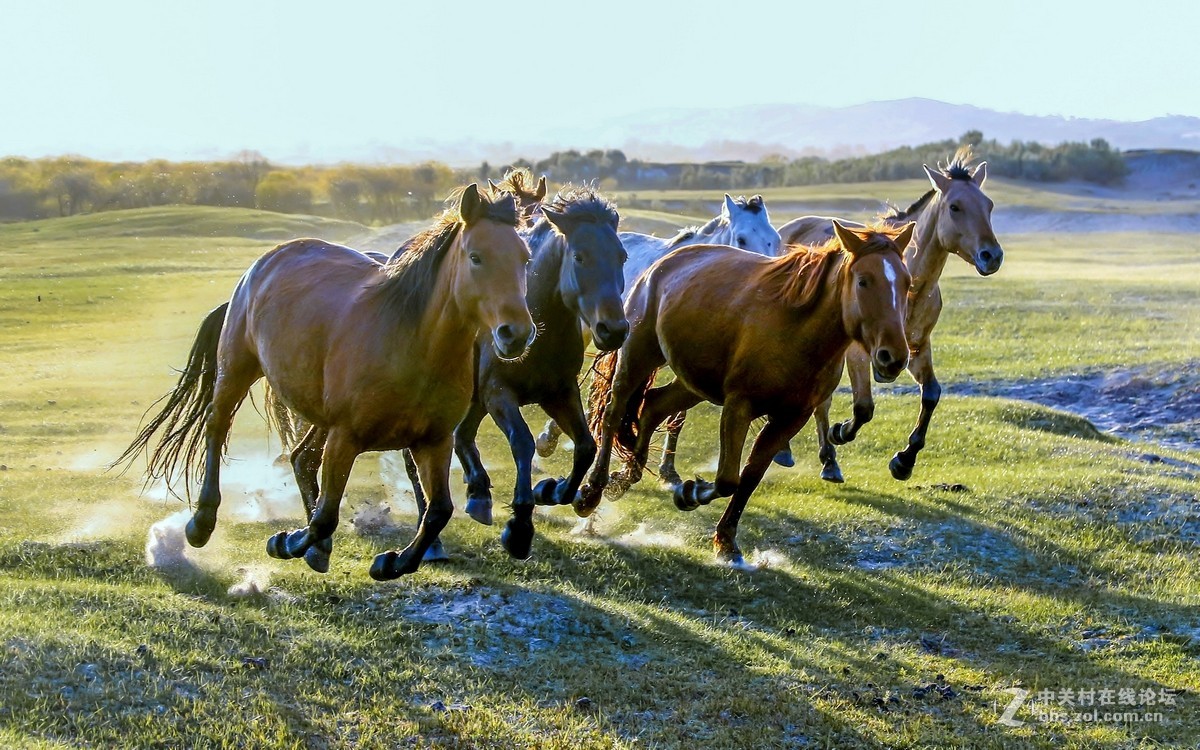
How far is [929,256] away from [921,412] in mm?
1540

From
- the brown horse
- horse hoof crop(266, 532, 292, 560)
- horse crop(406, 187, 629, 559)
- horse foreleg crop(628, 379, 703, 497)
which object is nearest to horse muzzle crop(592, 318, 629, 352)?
horse crop(406, 187, 629, 559)

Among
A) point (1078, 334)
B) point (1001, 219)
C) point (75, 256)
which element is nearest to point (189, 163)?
point (75, 256)

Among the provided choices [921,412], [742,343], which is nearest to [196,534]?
[742,343]

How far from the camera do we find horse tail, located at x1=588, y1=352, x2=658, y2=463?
1109 cm

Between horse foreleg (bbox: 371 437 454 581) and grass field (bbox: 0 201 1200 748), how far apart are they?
25.0 inches

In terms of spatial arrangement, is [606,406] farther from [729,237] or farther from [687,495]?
[729,237]

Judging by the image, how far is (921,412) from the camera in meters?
12.5

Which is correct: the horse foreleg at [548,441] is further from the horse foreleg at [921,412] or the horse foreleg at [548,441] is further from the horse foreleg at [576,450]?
the horse foreleg at [921,412]

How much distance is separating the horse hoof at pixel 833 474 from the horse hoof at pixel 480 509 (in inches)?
243

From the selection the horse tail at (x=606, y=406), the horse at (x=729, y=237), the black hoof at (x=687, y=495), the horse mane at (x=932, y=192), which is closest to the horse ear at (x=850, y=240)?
the black hoof at (x=687, y=495)

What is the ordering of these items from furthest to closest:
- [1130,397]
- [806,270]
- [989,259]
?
[1130,397] → [989,259] → [806,270]

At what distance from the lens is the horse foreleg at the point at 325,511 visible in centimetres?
737

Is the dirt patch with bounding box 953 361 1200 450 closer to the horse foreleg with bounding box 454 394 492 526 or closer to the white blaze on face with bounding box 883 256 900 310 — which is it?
the white blaze on face with bounding box 883 256 900 310

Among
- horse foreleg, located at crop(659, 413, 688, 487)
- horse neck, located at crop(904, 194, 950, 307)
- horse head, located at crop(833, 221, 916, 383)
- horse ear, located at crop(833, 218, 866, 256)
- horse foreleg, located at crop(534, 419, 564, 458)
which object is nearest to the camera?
horse head, located at crop(833, 221, 916, 383)
